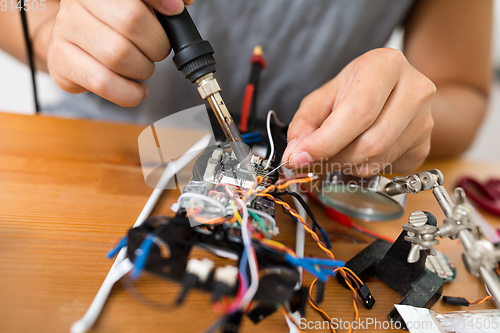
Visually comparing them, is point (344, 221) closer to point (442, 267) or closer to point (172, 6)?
point (442, 267)

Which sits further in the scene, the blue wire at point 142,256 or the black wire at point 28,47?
the black wire at point 28,47

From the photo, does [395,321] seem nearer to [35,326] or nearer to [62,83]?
[35,326]

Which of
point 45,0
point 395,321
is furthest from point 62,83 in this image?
point 395,321

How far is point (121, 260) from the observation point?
367 millimetres

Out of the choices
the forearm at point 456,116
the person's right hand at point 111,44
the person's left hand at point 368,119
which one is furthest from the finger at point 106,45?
the forearm at point 456,116

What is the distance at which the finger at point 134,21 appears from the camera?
377 millimetres

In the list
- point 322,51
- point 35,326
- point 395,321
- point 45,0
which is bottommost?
point 395,321

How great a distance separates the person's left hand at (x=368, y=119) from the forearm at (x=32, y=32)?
0.51 m

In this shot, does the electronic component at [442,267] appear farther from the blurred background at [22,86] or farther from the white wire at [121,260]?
the blurred background at [22,86]

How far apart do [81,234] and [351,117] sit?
0.40 m

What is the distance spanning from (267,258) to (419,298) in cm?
23

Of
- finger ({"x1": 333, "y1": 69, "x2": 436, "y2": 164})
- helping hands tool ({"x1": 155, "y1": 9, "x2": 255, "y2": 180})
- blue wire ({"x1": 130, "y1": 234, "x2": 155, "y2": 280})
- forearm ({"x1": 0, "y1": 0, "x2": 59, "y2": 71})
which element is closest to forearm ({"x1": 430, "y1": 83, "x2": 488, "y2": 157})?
finger ({"x1": 333, "y1": 69, "x2": 436, "y2": 164})

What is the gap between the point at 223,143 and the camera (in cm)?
45

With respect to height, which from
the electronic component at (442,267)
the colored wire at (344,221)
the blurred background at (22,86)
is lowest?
the electronic component at (442,267)
